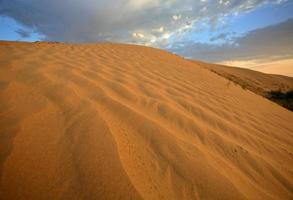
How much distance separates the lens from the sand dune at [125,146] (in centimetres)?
150

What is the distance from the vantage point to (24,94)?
103 inches

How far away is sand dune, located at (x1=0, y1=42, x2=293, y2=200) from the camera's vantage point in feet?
4.93

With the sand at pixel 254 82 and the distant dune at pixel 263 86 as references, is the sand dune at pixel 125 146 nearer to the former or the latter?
the distant dune at pixel 263 86

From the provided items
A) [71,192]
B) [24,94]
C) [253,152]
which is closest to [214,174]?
[253,152]

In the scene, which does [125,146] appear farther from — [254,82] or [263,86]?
[254,82]

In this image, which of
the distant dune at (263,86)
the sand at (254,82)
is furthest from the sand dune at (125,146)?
the sand at (254,82)

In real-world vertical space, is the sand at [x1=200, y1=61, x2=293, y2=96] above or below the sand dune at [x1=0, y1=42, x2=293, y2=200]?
below

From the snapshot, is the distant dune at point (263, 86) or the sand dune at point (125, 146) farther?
the distant dune at point (263, 86)

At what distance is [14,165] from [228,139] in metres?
2.01

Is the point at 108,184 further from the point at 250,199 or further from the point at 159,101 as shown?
the point at 159,101

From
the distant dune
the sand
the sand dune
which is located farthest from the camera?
the sand

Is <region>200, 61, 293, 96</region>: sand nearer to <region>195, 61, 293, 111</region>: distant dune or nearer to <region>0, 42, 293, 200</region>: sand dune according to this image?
<region>195, 61, 293, 111</region>: distant dune

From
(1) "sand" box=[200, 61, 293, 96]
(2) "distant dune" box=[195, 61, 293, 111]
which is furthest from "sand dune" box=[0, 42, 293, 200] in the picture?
(1) "sand" box=[200, 61, 293, 96]

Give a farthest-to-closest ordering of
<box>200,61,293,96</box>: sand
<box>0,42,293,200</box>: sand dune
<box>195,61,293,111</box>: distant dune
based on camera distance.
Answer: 1. <box>200,61,293,96</box>: sand
2. <box>195,61,293,111</box>: distant dune
3. <box>0,42,293,200</box>: sand dune
